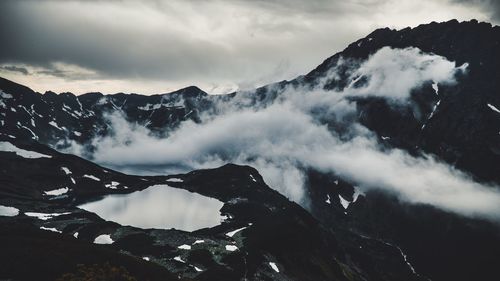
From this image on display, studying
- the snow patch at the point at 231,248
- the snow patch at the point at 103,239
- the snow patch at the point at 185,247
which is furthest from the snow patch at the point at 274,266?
the snow patch at the point at 103,239

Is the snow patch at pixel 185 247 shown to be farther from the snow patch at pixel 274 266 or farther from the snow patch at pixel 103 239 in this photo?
the snow patch at pixel 274 266

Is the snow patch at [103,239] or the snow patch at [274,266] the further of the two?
the snow patch at [274,266]

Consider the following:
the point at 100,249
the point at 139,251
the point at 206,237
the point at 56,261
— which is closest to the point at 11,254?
the point at 56,261

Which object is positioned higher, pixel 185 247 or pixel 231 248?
pixel 185 247

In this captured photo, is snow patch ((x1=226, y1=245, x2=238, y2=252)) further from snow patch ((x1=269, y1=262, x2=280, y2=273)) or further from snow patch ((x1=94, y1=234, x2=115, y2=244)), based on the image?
snow patch ((x1=94, y1=234, x2=115, y2=244))

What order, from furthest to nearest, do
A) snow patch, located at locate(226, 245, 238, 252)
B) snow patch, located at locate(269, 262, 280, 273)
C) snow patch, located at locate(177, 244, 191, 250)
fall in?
snow patch, located at locate(269, 262, 280, 273) < snow patch, located at locate(226, 245, 238, 252) < snow patch, located at locate(177, 244, 191, 250)

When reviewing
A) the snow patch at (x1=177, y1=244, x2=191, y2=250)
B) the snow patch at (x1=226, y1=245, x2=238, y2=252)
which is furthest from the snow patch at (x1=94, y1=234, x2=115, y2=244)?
the snow patch at (x1=226, y1=245, x2=238, y2=252)

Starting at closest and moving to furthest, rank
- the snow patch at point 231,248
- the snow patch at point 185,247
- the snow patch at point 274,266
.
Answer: the snow patch at point 185,247 → the snow patch at point 231,248 → the snow patch at point 274,266

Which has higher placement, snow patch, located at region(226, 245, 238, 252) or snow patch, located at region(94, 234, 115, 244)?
snow patch, located at region(94, 234, 115, 244)

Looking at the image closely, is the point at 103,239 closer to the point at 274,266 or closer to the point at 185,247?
the point at 185,247

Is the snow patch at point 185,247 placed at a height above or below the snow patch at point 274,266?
above

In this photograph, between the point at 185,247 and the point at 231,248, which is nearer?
the point at 185,247

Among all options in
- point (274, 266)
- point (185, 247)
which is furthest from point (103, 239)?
point (274, 266)

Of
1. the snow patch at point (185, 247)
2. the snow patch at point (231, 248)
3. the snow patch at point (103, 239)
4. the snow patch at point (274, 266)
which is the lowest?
the snow patch at point (274, 266)
